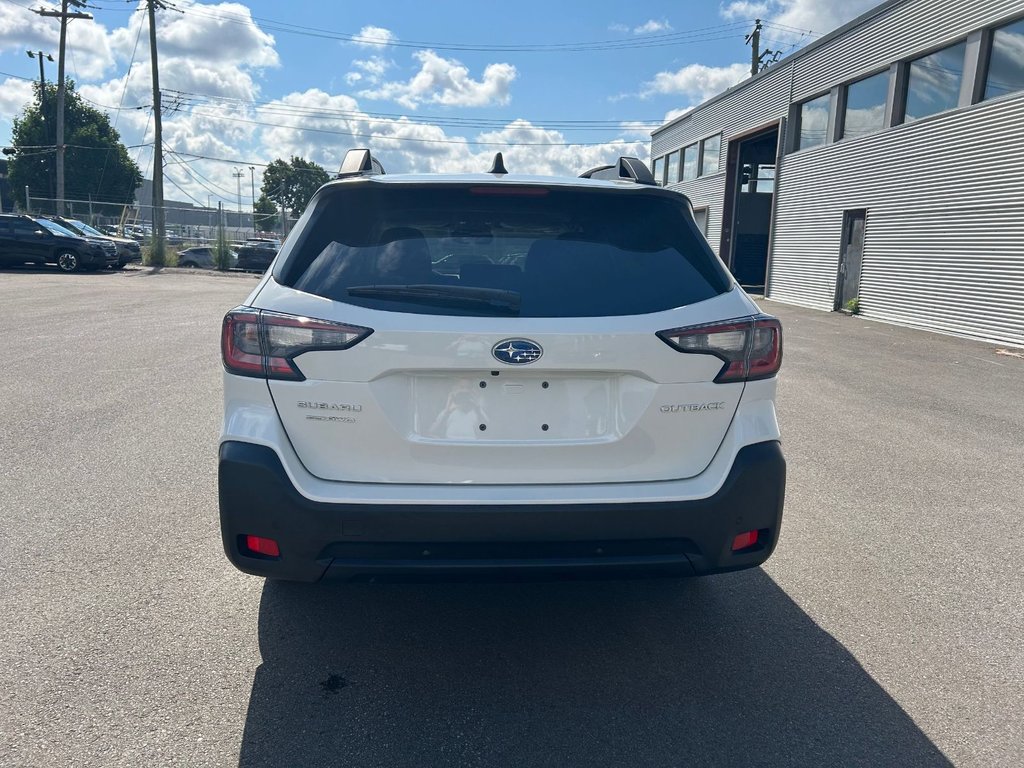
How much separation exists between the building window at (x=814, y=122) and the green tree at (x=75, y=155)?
4933 centimetres

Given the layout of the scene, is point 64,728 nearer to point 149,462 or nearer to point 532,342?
point 532,342

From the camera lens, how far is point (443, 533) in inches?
103

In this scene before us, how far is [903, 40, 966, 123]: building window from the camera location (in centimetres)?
1708

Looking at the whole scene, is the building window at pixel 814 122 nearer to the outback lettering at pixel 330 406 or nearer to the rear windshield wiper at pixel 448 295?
the rear windshield wiper at pixel 448 295

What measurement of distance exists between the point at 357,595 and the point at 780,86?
26.7m

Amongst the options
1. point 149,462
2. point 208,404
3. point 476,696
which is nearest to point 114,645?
point 476,696

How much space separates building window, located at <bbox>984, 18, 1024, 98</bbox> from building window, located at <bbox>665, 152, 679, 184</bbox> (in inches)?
925

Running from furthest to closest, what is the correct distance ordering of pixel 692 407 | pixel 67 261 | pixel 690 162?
pixel 690 162, pixel 67 261, pixel 692 407

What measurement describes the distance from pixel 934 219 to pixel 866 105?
4967mm

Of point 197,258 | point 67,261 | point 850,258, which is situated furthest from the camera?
point 197,258

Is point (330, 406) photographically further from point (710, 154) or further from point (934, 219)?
point (710, 154)

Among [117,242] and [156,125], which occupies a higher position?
[156,125]

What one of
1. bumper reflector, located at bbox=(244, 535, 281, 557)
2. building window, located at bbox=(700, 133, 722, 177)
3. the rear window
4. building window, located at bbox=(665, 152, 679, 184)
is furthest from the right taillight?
building window, located at bbox=(665, 152, 679, 184)

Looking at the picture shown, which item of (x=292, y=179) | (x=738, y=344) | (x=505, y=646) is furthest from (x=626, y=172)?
(x=292, y=179)
